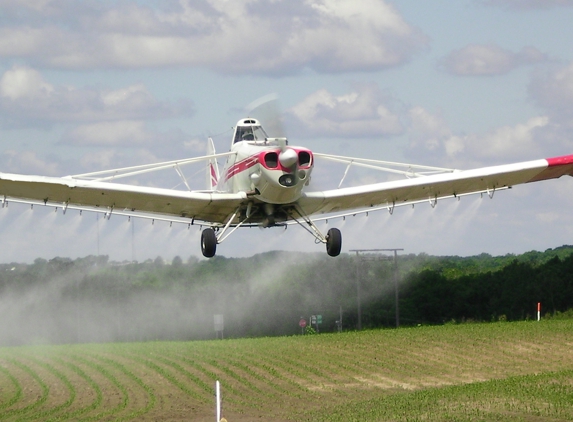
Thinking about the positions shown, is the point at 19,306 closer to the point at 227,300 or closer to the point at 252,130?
the point at 227,300

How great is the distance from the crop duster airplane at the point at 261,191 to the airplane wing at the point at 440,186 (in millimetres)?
33

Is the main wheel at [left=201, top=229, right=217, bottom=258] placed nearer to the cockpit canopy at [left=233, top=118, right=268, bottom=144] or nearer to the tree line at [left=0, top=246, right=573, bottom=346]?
the cockpit canopy at [left=233, top=118, right=268, bottom=144]

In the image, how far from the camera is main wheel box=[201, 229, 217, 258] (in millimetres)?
31578

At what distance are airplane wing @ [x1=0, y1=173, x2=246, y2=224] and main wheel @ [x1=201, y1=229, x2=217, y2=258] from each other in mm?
896

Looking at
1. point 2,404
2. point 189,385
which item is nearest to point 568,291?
point 189,385

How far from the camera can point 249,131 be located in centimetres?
3152

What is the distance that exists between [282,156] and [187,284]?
18.7 metres

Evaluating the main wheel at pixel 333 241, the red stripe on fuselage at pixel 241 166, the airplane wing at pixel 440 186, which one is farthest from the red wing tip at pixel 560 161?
the red stripe on fuselage at pixel 241 166

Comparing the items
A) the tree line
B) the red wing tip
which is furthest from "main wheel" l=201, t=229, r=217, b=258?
the red wing tip

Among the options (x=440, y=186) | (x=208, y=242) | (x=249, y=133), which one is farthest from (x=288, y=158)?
(x=440, y=186)

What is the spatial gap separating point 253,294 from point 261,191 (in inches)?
853

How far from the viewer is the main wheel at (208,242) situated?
104 feet

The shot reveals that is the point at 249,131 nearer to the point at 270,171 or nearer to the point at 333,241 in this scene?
the point at 270,171

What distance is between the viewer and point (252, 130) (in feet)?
103
